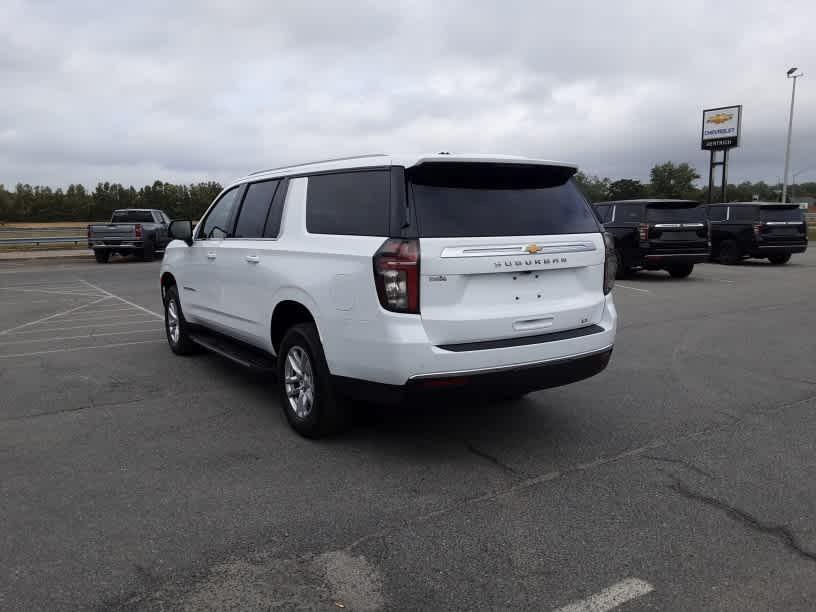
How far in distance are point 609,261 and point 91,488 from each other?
3.56 metres

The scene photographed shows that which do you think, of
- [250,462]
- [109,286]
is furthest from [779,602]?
[109,286]

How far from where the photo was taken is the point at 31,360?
7434 millimetres

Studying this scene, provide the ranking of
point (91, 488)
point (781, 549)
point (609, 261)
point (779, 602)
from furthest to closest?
point (609, 261) → point (91, 488) → point (781, 549) → point (779, 602)

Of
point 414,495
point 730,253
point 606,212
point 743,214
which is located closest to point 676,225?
point 606,212

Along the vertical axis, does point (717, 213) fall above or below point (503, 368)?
above

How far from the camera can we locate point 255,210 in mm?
5715

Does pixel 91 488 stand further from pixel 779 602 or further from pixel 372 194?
pixel 779 602

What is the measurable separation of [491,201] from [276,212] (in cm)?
183

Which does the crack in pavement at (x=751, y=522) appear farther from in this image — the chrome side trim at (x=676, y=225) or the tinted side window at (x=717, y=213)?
the tinted side window at (x=717, y=213)

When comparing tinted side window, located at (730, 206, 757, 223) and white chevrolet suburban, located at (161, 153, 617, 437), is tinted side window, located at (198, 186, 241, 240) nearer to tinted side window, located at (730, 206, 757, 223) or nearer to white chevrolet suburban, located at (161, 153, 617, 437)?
white chevrolet suburban, located at (161, 153, 617, 437)

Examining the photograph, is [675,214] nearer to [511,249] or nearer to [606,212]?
[606,212]

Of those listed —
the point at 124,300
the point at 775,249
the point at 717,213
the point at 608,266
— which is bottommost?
the point at 124,300

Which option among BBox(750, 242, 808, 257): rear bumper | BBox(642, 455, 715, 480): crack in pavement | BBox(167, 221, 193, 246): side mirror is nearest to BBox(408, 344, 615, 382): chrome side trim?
BBox(642, 455, 715, 480): crack in pavement

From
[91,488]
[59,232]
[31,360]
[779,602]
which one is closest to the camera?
[779,602]
